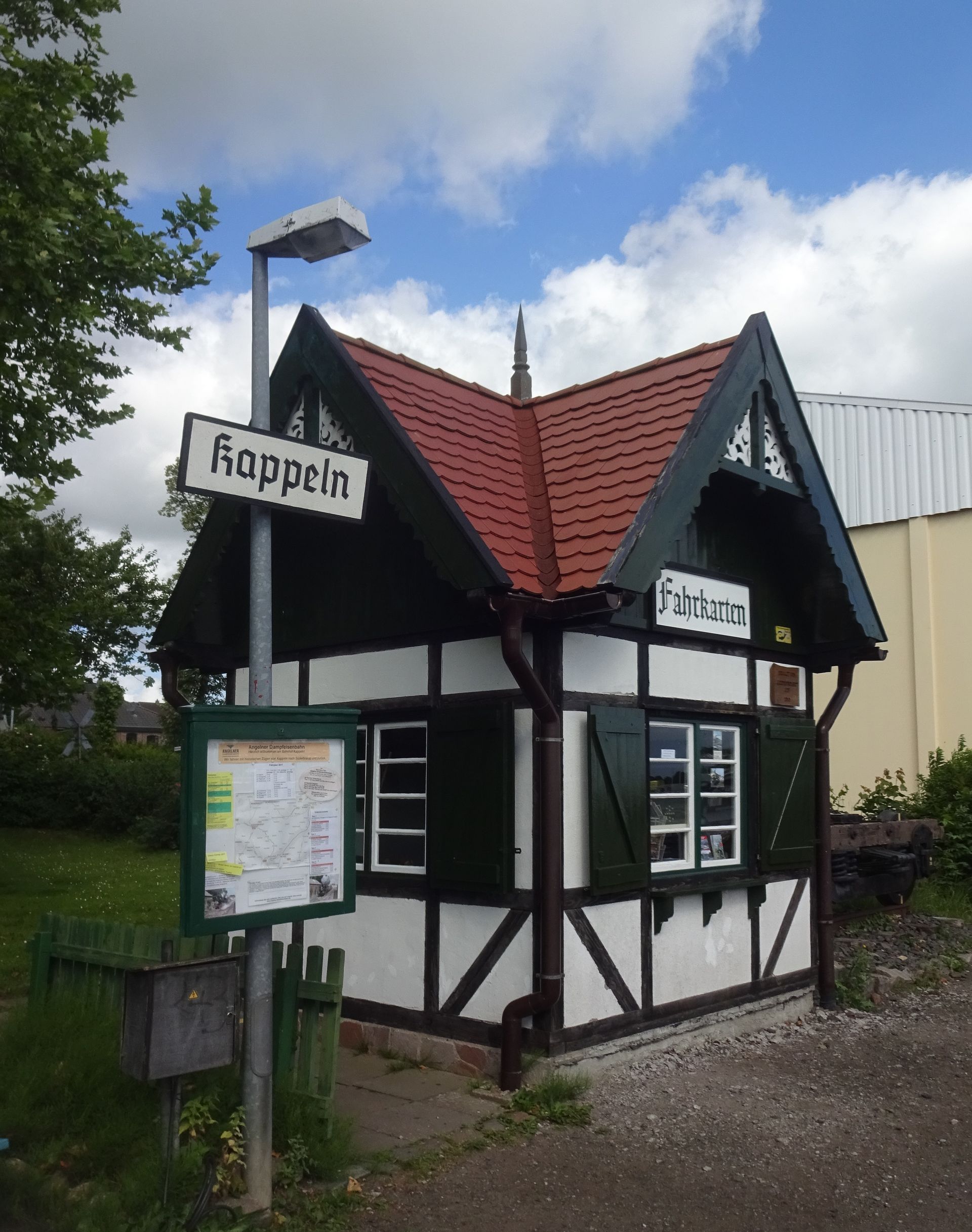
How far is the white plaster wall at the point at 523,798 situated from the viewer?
22.7ft

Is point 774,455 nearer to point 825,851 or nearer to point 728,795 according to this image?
point 728,795

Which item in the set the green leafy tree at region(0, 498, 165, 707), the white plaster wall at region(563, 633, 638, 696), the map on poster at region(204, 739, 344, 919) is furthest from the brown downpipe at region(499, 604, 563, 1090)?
the green leafy tree at region(0, 498, 165, 707)

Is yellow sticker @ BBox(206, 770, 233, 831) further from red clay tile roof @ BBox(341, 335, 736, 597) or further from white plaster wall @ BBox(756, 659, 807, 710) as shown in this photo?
white plaster wall @ BBox(756, 659, 807, 710)

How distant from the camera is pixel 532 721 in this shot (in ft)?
23.1

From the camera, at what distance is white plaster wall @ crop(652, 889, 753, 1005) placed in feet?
25.4

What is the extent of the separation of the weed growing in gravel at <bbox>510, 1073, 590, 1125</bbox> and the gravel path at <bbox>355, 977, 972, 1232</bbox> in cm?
12

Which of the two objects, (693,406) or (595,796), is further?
(693,406)

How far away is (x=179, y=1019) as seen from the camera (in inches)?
183

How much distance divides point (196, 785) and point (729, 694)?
5174 millimetres

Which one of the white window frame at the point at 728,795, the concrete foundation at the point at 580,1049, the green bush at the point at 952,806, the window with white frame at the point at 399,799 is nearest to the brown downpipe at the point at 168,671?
the window with white frame at the point at 399,799

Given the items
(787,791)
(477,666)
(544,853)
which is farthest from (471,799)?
(787,791)

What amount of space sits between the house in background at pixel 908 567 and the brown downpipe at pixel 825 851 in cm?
1088

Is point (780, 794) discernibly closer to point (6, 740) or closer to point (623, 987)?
point (623, 987)

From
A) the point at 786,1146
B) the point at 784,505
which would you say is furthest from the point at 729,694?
the point at 786,1146
